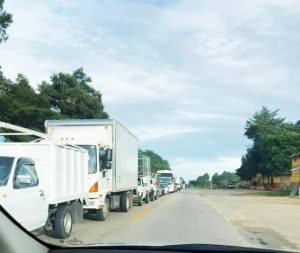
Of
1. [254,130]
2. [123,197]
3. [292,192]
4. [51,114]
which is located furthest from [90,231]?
[254,130]

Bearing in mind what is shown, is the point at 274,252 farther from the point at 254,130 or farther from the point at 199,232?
the point at 254,130

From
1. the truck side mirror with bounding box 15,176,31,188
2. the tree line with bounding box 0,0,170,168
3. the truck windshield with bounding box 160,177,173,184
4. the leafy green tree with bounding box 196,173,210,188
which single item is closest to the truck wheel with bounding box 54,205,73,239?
the truck side mirror with bounding box 15,176,31,188

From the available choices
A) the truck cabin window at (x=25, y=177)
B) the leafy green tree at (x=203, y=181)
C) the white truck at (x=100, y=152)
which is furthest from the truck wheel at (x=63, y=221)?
the leafy green tree at (x=203, y=181)

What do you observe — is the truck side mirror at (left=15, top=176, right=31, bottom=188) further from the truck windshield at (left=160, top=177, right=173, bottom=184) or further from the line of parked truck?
the truck windshield at (left=160, top=177, right=173, bottom=184)

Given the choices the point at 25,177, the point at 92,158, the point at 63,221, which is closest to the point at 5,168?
the point at 25,177

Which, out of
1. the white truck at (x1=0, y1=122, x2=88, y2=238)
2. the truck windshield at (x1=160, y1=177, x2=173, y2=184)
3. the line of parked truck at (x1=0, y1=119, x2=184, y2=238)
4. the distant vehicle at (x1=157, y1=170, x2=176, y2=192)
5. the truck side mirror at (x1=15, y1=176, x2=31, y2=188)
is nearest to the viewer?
the white truck at (x1=0, y1=122, x2=88, y2=238)

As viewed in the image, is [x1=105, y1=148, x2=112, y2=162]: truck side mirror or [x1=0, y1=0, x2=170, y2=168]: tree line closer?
[x1=105, y1=148, x2=112, y2=162]: truck side mirror

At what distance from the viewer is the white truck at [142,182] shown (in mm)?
32116

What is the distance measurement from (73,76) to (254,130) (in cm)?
6162

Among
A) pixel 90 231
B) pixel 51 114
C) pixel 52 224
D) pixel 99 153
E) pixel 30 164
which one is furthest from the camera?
pixel 51 114

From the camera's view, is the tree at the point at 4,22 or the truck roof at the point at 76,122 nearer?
the truck roof at the point at 76,122

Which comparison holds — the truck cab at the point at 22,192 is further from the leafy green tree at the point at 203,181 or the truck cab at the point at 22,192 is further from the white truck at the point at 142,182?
the leafy green tree at the point at 203,181

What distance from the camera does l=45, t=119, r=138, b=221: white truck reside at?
18.6 m

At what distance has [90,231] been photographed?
50.1 feet
